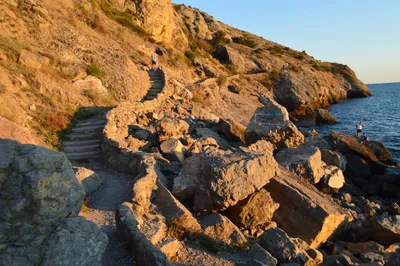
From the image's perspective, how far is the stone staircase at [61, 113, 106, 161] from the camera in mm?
14180

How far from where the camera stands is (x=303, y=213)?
11.9 metres

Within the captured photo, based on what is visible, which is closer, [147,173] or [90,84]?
[147,173]

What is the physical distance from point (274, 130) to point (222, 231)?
38.0 feet

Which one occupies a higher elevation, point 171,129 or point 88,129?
point 171,129

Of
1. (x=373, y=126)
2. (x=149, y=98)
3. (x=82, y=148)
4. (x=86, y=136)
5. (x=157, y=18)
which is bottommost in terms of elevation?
(x=373, y=126)

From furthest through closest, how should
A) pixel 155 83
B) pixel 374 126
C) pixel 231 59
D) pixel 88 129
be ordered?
pixel 231 59 < pixel 374 126 < pixel 155 83 < pixel 88 129

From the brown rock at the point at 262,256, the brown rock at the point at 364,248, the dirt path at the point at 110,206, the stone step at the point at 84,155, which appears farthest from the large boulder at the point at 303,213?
the stone step at the point at 84,155

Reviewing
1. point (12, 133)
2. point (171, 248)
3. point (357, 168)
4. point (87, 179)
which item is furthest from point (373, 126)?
point (12, 133)

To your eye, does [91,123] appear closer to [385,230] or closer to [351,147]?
[385,230]

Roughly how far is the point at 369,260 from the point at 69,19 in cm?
2601

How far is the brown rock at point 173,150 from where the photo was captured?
1358 centimetres

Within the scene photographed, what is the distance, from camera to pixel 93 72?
20.7m

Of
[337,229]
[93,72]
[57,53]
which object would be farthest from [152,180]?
[57,53]

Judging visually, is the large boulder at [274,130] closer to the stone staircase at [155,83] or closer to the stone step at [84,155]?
the stone staircase at [155,83]
